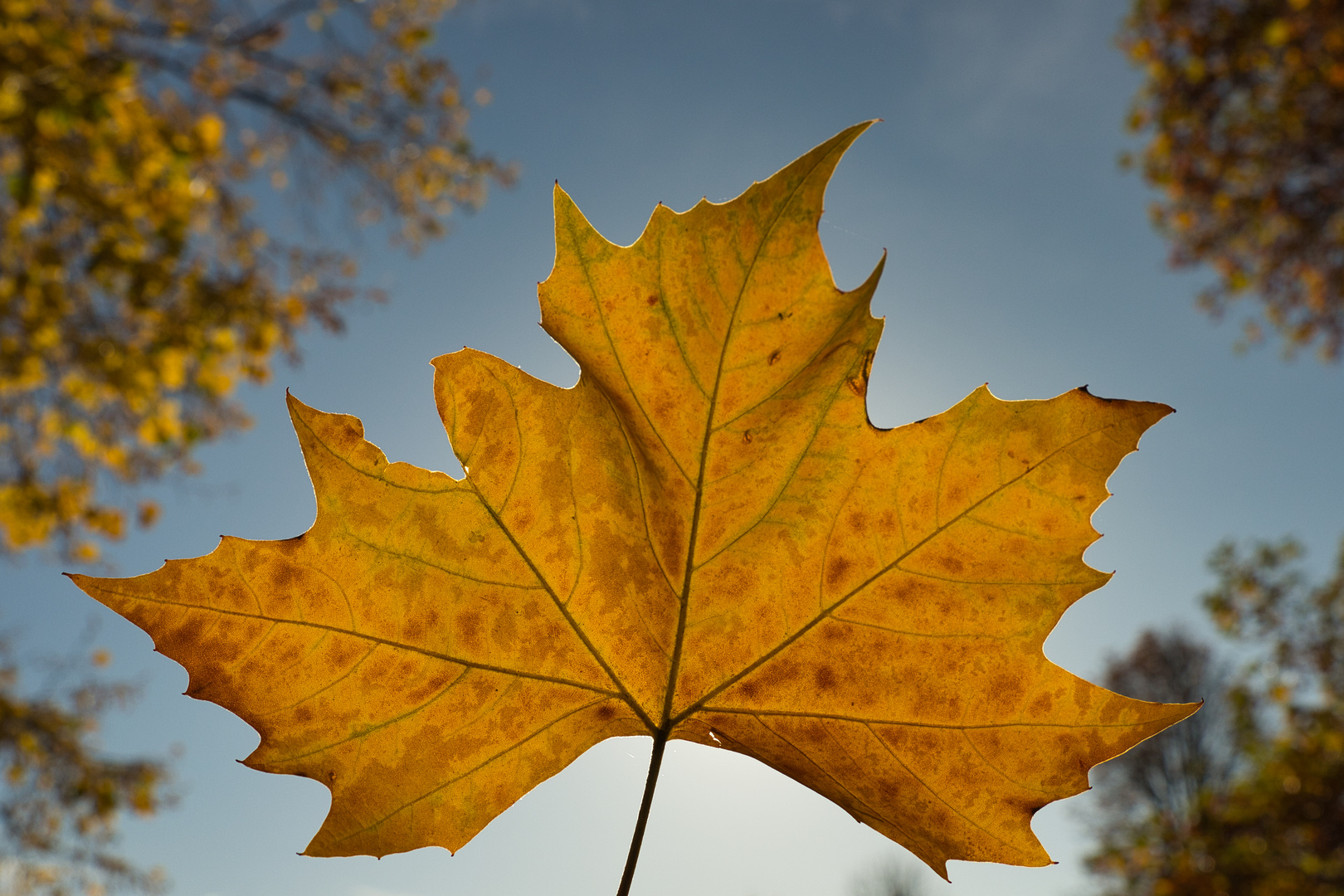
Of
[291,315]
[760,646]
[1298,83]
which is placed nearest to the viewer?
[760,646]

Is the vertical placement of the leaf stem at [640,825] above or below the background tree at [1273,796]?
below

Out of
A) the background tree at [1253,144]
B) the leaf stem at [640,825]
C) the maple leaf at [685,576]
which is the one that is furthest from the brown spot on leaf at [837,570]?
the background tree at [1253,144]

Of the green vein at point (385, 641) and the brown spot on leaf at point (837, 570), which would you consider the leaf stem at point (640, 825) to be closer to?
the green vein at point (385, 641)

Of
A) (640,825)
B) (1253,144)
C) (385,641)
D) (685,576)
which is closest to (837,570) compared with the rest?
(685,576)

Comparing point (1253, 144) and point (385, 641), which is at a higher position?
point (1253, 144)

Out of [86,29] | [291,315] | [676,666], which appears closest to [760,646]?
[676,666]

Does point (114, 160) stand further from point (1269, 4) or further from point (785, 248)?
point (1269, 4)

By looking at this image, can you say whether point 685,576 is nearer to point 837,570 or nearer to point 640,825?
point 837,570

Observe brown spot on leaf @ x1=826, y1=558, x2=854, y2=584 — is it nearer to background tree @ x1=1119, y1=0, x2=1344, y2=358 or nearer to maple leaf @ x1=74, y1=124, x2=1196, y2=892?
maple leaf @ x1=74, y1=124, x2=1196, y2=892
